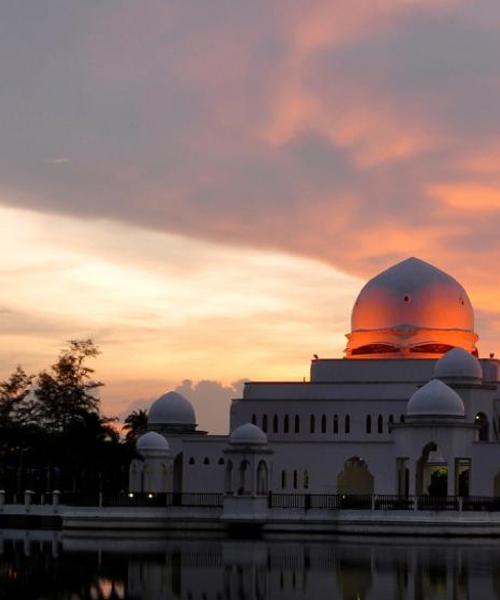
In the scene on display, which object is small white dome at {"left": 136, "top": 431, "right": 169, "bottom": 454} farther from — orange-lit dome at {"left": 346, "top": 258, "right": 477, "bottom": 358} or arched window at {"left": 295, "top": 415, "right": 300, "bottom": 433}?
orange-lit dome at {"left": 346, "top": 258, "right": 477, "bottom": 358}

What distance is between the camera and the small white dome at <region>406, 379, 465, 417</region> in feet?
234

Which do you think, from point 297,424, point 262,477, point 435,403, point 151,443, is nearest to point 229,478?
point 262,477

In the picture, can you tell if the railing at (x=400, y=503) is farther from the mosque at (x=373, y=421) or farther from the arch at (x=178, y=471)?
the arch at (x=178, y=471)

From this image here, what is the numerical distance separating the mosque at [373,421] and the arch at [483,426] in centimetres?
5

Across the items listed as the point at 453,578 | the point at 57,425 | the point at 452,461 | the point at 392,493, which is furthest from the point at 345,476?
the point at 453,578

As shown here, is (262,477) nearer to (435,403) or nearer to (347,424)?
(435,403)

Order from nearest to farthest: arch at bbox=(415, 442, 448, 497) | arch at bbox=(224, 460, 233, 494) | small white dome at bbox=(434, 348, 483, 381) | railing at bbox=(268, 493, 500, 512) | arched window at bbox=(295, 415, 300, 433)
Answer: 1. railing at bbox=(268, 493, 500, 512)
2. arch at bbox=(224, 460, 233, 494)
3. arch at bbox=(415, 442, 448, 497)
4. small white dome at bbox=(434, 348, 483, 381)
5. arched window at bbox=(295, 415, 300, 433)

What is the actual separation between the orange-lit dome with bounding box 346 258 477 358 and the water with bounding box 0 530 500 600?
22806 mm

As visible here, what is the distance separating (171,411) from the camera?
3327 inches

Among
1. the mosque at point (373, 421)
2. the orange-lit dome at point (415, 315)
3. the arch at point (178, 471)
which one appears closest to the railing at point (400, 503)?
the mosque at point (373, 421)

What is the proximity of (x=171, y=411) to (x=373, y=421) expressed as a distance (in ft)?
39.9

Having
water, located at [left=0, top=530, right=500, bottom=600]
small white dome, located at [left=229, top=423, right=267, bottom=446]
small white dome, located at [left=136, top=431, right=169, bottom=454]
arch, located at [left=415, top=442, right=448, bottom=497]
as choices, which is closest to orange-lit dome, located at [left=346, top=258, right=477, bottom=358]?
arch, located at [left=415, top=442, right=448, bottom=497]

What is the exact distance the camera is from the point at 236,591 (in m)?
36.8

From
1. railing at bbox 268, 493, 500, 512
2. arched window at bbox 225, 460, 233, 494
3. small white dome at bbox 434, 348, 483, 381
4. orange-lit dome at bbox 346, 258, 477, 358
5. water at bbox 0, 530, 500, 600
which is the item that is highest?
orange-lit dome at bbox 346, 258, 477, 358
